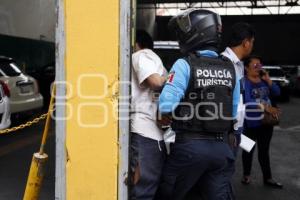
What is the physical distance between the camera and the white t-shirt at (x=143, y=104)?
11.7 feet

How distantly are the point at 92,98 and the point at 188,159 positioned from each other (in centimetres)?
80

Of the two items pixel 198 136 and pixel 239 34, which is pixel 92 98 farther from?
pixel 239 34

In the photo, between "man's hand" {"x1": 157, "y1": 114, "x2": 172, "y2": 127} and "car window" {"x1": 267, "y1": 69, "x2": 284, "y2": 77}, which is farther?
"car window" {"x1": 267, "y1": 69, "x2": 284, "y2": 77}

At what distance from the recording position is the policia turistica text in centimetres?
300

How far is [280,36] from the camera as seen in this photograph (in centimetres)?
3806

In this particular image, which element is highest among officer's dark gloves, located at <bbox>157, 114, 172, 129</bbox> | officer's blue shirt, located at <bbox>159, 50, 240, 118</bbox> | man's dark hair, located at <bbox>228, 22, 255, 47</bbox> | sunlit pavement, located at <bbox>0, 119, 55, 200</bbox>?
man's dark hair, located at <bbox>228, 22, 255, 47</bbox>

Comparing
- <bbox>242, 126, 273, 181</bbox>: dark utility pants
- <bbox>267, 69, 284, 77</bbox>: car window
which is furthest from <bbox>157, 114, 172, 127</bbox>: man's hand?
<bbox>267, 69, 284, 77</bbox>: car window

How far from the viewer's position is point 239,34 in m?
4.60

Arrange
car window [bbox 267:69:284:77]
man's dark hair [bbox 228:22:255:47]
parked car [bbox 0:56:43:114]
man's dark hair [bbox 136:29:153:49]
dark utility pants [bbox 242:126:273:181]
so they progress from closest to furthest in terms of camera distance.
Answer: man's dark hair [bbox 136:29:153:49] < man's dark hair [bbox 228:22:255:47] < dark utility pants [bbox 242:126:273:181] < parked car [bbox 0:56:43:114] < car window [bbox 267:69:284:77]

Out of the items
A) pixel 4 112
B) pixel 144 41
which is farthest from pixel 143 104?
pixel 4 112

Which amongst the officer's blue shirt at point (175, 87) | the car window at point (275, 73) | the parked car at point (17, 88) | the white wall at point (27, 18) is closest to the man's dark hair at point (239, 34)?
the officer's blue shirt at point (175, 87)

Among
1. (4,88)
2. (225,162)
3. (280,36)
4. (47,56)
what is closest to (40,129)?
(4,88)

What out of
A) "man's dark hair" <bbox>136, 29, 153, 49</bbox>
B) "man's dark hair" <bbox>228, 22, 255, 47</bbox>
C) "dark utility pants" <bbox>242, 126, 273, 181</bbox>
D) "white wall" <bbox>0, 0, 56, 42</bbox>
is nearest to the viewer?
"man's dark hair" <bbox>136, 29, 153, 49</bbox>

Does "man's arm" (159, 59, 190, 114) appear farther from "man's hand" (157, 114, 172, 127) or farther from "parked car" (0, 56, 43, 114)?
"parked car" (0, 56, 43, 114)
